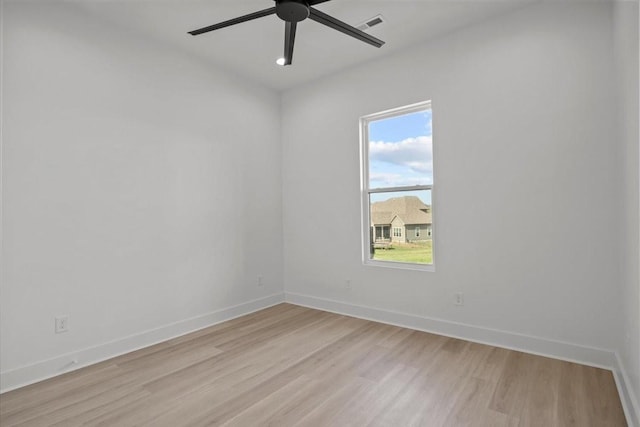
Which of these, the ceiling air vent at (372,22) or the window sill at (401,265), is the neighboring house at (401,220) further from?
the ceiling air vent at (372,22)

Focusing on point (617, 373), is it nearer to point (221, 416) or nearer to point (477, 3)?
point (221, 416)

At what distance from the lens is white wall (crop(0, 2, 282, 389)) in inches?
98.0

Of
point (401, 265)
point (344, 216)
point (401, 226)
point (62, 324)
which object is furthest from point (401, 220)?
point (62, 324)

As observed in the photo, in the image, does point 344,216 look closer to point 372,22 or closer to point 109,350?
point 372,22

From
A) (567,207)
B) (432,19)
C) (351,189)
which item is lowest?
(567,207)

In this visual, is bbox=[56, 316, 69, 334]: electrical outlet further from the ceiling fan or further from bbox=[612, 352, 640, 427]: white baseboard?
bbox=[612, 352, 640, 427]: white baseboard

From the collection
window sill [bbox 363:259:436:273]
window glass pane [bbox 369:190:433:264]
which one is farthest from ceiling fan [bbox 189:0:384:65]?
window sill [bbox 363:259:436:273]

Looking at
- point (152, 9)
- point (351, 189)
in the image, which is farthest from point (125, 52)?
point (351, 189)

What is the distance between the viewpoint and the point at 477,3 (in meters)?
2.84

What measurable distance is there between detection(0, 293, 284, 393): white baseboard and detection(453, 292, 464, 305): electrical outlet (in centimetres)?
241

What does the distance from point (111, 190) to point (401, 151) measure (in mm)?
2956

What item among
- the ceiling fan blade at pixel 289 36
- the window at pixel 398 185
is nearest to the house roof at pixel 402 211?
the window at pixel 398 185

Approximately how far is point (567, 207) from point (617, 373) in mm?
1250

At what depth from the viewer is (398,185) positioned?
3.78 m
